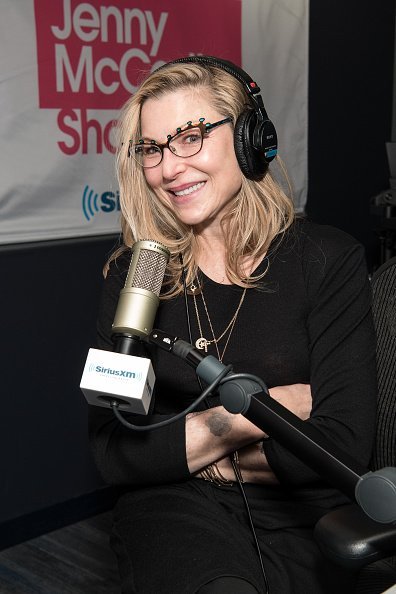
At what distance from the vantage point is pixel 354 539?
90 cm

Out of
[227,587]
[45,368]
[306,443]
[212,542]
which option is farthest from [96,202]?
[306,443]

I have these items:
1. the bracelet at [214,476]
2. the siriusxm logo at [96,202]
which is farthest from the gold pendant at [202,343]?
the siriusxm logo at [96,202]

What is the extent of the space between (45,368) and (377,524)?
2166 millimetres

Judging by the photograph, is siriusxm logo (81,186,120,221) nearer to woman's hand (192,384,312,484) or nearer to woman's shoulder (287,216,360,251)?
woman's shoulder (287,216,360,251)

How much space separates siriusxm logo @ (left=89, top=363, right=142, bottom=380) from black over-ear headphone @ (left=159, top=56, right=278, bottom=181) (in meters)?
0.73

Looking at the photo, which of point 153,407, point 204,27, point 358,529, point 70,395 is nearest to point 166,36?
point 204,27

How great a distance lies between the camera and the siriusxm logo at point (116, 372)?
944mm

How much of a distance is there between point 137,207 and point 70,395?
4.70 ft

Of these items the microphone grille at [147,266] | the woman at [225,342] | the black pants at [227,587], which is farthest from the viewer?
the woman at [225,342]

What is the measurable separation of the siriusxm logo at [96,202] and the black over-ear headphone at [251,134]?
132cm

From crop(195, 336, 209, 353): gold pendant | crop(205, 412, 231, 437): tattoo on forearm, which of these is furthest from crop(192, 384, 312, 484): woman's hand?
crop(195, 336, 209, 353): gold pendant

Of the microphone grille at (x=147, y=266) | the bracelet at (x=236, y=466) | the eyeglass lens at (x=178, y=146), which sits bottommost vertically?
the bracelet at (x=236, y=466)

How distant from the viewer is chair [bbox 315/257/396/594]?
0.90 meters

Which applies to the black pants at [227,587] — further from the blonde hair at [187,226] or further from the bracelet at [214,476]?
the blonde hair at [187,226]
